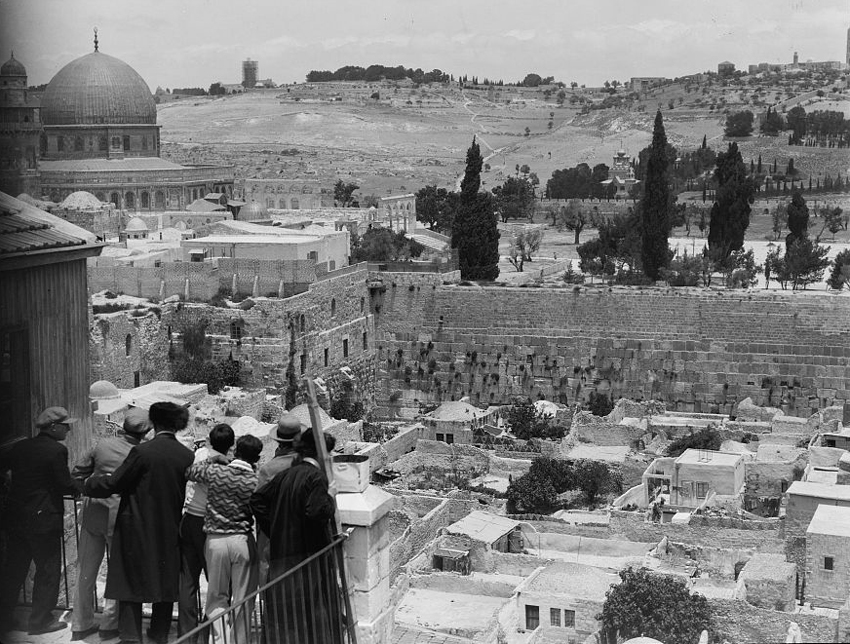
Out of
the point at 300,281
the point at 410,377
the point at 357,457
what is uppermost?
the point at 357,457

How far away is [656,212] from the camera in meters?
33.5

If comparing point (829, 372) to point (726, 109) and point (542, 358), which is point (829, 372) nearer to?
point (542, 358)

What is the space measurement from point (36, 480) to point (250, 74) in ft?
429

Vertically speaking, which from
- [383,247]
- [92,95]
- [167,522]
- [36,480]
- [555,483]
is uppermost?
[92,95]

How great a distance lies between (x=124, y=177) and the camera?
4128 centimetres

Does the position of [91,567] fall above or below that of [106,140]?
below

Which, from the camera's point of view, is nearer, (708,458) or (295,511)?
(295,511)

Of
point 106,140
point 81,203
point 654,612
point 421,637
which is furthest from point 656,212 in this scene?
point 421,637

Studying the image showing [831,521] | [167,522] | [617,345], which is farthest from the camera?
[617,345]

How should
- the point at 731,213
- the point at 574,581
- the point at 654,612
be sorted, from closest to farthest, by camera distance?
the point at 654,612 < the point at 574,581 < the point at 731,213

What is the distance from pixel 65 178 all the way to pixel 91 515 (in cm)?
3435

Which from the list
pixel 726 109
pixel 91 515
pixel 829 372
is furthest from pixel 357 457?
pixel 726 109

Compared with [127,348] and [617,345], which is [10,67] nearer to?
[127,348]

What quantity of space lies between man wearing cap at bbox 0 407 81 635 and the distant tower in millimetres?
128455
